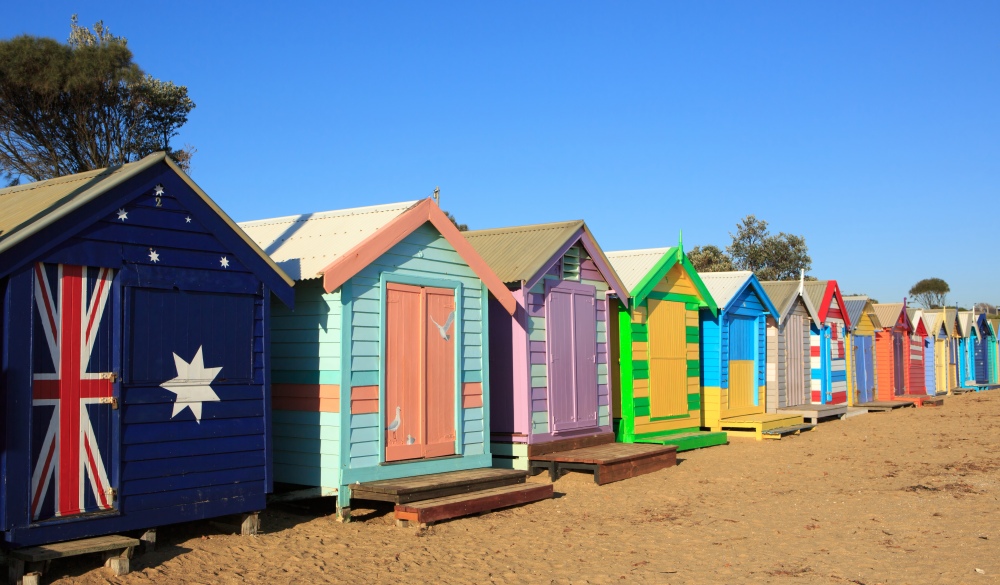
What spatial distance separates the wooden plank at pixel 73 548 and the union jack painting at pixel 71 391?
0.27 m

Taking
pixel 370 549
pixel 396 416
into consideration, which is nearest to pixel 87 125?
pixel 396 416

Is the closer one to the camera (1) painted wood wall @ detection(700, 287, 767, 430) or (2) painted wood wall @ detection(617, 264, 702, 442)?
(2) painted wood wall @ detection(617, 264, 702, 442)

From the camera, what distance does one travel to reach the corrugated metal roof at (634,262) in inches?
674

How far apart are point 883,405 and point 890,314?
5.33 m

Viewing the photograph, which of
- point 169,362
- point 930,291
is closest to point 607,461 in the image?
point 169,362

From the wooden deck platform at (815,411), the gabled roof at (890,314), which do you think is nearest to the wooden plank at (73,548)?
the wooden deck platform at (815,411)

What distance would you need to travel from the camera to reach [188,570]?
26.0 ft

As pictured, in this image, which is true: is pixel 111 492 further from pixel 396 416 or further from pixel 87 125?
pixel 87 125

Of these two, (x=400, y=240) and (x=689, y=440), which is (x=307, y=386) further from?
(x=689, y=440)

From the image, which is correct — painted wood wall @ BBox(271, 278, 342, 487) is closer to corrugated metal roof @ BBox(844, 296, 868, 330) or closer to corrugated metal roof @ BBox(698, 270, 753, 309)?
corrugated metal roof @ BBox(698, 270, 753, 309)

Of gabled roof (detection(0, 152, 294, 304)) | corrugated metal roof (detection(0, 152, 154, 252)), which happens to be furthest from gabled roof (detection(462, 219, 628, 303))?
corrugated metal roof (detection(0, 152, 154, 252))

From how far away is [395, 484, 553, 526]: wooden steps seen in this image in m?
10.1

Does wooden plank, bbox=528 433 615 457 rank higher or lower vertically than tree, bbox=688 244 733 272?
lower

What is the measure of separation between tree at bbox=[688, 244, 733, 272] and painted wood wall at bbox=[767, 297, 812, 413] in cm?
2476
